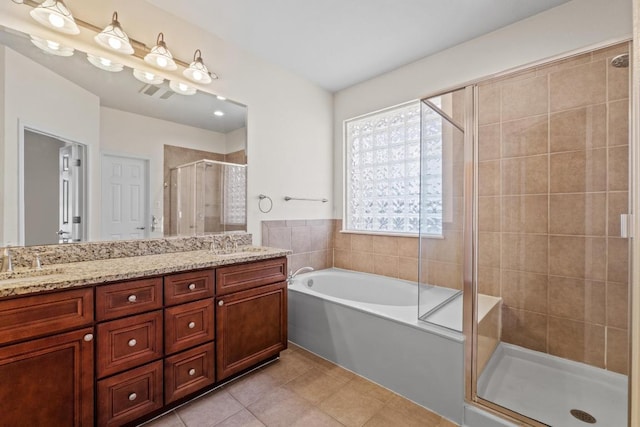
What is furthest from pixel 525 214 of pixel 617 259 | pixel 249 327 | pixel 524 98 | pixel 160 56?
pixel 160 56

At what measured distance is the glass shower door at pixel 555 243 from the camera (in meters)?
1.61

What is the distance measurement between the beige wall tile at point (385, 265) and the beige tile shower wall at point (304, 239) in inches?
A: 24.2

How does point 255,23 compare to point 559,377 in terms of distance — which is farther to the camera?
point 255,23

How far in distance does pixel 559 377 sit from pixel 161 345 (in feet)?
8.31

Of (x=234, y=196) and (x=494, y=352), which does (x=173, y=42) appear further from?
(x=494, y=352)

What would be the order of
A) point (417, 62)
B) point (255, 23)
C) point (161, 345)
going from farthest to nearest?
point (417, 62) → point (255, 23) → point (161, 345)

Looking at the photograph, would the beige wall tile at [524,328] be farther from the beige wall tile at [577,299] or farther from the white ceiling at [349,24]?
the white ceiling at [349,24]

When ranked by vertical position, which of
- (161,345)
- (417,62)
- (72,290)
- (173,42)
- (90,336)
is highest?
(417,62)

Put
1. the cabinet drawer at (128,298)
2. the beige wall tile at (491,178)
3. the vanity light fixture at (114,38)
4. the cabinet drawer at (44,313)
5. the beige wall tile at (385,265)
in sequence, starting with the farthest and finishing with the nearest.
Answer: the beige wall tile at (385,265)
the beige wall tile at (491,178)
the vanity light fixture at (114,38)
the cabinet drawer at (128,298)
the cabinet drawer at (44,313)

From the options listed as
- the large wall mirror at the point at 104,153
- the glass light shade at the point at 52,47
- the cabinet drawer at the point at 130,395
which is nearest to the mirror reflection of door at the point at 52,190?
the large wall mirror at the point at 104,153

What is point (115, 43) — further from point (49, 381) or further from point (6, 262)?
point (49, 381)

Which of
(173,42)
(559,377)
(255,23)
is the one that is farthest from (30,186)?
(559,377)

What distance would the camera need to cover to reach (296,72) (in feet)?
9.73

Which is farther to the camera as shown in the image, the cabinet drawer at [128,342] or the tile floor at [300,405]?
the tile floor at [300,405]
